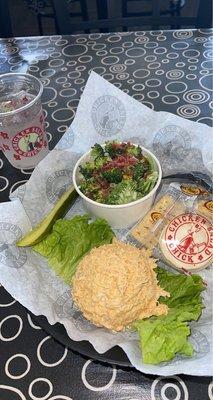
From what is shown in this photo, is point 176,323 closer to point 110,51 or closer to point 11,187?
point 11,187

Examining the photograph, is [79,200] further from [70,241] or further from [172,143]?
[172,143]

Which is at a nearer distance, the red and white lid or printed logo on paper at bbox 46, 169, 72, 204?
the red and white lid

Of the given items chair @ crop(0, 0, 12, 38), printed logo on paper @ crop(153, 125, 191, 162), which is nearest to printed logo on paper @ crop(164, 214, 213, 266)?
printed logo on paper @ crop(153, 125, 191, 162)

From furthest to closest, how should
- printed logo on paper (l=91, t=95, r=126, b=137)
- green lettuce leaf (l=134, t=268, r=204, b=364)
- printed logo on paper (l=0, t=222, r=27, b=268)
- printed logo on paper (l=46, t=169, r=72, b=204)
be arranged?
printed logo on paper (l=91, t=95, r=126, b=137) → printed logo on paper (l=46, t=169, r=72, b=204) → printed logo on paper (l=0, t=222, r=27, b=268) → green lettuce leaf (l=134, t=268, r=204, b=364)

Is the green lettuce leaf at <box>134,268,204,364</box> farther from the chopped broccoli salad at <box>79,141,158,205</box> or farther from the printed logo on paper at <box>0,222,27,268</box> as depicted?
the printed logo on paper at <box>0,222,27,268</box>

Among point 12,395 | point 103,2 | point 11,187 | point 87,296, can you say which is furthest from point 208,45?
point 12,395

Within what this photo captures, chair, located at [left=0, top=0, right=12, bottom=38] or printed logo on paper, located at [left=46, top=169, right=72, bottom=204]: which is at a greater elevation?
chair, located at [left=0, top=0, right=12, bottom=38]

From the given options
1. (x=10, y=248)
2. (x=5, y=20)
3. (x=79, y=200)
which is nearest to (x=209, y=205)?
(x=79, y=200)
